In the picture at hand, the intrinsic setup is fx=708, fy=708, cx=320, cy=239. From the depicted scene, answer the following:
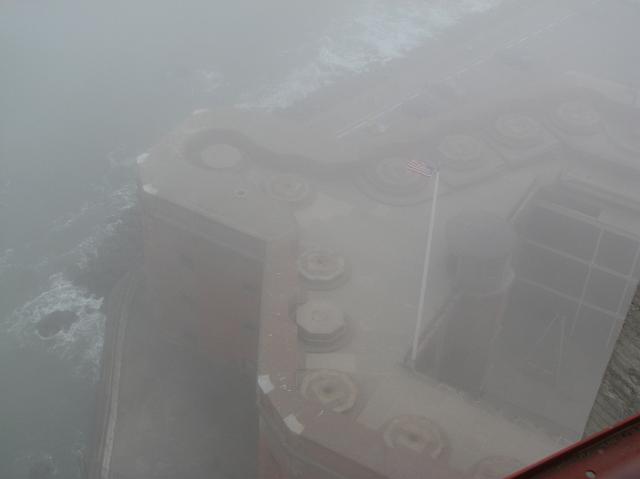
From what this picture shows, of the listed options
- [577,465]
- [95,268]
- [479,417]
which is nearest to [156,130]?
[95,268]

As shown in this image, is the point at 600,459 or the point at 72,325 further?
the point at 72,325

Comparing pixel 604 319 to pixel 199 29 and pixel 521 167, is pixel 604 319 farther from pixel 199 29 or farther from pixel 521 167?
pixel 199 29

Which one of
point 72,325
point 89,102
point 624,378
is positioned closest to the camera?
point 624,378

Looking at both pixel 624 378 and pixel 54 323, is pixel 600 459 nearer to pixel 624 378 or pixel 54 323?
pixel 624 378

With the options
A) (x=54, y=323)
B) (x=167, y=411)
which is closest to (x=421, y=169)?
(x=167, y=411)

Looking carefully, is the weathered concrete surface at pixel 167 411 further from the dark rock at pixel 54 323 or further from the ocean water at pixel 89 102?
the dark rock at pixel 54 323
